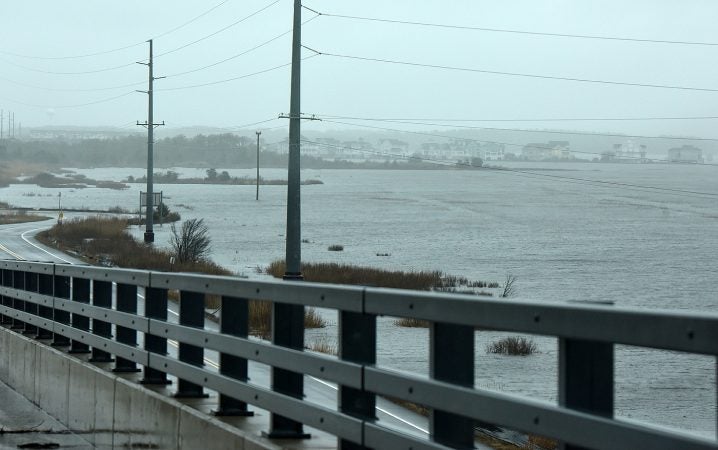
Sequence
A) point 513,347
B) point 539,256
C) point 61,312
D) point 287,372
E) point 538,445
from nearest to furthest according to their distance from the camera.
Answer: point 287,372 < point 61,312 < point 538,445 < point 513,347 < point 539,256

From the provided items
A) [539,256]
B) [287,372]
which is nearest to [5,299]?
[287,372]

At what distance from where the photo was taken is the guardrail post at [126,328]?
1017 cm

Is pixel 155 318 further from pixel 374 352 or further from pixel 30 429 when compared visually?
pixel 374 352

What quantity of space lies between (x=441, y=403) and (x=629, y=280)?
6374cm

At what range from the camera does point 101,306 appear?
36.2ft

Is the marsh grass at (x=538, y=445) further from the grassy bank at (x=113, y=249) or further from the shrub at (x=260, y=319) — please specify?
the grassy bank at (x=113, y=249)

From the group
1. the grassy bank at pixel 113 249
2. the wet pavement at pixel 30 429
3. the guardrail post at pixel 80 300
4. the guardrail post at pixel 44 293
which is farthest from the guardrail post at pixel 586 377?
the grassy bank at pixel 113 249

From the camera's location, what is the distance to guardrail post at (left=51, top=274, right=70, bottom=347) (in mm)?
12297

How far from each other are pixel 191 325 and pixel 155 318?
0.89 meters

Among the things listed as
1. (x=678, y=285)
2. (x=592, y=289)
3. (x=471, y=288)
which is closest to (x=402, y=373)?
(x=471, y=288)

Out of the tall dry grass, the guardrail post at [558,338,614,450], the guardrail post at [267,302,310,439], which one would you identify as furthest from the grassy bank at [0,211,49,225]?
the guardrail post at [558,338,614,450]

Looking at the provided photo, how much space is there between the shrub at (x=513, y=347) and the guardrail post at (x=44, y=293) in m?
16.6

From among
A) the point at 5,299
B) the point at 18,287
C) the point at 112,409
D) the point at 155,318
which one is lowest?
the point at 112,409

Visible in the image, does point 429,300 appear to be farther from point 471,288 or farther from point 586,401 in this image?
point 471,288
